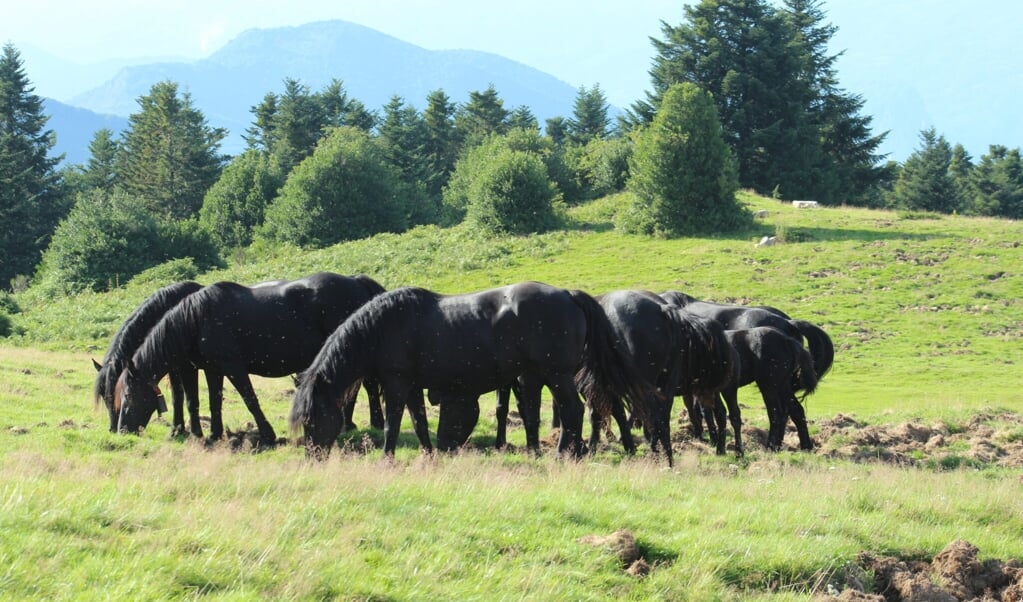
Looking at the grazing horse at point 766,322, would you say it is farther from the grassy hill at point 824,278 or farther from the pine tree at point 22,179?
the pine tree at point 22,179

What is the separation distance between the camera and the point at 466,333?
40.3ft

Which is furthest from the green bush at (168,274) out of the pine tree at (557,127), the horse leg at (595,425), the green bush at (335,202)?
the pine tree at (557,127)

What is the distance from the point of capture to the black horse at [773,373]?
1477cm

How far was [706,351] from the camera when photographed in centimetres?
1391

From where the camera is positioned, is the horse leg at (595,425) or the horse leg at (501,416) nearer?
the horse leg at (501,416)

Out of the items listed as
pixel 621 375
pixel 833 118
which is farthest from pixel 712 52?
pixel 621 375

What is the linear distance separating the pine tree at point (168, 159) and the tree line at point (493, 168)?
0.17 metres

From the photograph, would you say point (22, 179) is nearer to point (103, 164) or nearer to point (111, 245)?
point (103, 164)

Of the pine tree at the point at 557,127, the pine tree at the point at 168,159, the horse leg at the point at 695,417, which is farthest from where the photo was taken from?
the pine tree at the point at 557,127

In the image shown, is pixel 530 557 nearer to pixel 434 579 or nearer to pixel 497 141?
pixel 434 579

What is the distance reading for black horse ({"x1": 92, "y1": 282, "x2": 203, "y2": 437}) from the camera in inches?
528

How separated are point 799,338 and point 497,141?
50639 mm

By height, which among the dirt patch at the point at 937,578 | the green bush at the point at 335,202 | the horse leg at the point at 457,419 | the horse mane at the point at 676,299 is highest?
the green bush at the point at 335,202

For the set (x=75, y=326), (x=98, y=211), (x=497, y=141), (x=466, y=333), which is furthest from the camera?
(x=497, y=141)
